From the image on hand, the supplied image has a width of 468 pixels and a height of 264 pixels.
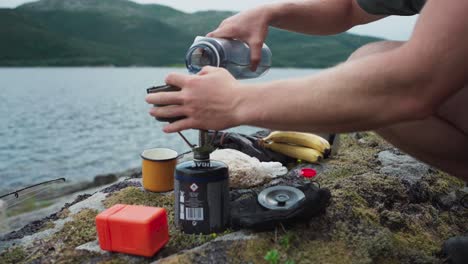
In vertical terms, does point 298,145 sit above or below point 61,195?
above

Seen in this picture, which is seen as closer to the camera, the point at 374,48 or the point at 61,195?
the point at 374,48

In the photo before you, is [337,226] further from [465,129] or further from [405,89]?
[405,89]

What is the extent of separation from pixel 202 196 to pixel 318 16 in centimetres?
151

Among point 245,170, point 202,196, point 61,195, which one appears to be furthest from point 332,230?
point 61,195

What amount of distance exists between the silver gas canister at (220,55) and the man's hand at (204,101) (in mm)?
520

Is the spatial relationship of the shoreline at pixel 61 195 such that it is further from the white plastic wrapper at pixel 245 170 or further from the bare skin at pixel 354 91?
the bare skin at pixel 354 91

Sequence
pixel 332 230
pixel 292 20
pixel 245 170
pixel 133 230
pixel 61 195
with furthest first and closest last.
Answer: pixel 61 195 < pixel 245 170 < pixel 292 20 < pixel 332 230 < pixel 133 230

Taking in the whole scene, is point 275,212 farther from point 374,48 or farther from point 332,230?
point 374,48

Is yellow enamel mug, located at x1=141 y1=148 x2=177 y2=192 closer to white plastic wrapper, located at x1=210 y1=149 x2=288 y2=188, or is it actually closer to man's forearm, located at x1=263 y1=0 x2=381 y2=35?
white plastic wrapper, located at x1=210 y1=149 x2=288 y2=188

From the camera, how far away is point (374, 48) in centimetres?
285

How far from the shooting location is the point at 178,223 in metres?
2.84

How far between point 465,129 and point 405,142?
0.38 m

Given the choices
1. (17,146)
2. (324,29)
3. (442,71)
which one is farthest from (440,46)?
(17,146)

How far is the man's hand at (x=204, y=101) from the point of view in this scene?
6.67ft
